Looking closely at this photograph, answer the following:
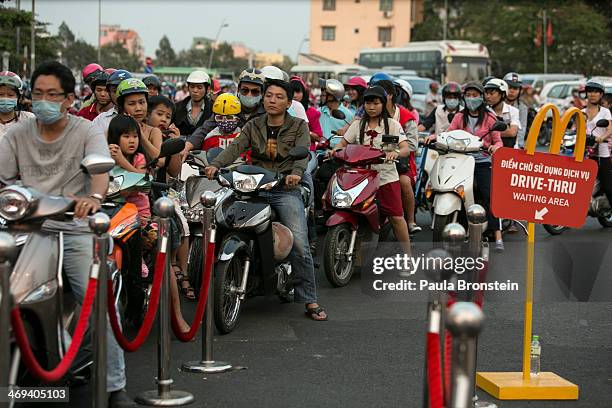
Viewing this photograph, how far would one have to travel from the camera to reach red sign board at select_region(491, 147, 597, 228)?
6277 millimetres

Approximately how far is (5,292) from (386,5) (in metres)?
93.5

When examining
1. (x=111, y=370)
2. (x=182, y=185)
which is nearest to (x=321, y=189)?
(x=182, y=185)

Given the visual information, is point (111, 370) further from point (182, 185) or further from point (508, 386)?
point (182, 185)

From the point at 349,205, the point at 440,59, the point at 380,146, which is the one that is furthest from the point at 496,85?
the point at 440,59

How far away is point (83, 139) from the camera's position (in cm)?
573

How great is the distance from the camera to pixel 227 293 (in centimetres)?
771

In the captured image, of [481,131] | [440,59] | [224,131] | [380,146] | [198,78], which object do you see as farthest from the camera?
[440,59]

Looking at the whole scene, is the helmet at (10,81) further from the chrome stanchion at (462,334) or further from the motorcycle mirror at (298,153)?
the chrome stanchion at (462,334)

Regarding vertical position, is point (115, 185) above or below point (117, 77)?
below

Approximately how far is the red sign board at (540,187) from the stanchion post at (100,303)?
2339 millimetres

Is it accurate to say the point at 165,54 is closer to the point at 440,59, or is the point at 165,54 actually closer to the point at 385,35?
the point at 385,35

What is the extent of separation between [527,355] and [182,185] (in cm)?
366

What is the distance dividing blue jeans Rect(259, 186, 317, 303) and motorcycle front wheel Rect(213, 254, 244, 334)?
508mm

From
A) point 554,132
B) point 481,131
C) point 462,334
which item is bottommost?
point 462,334
